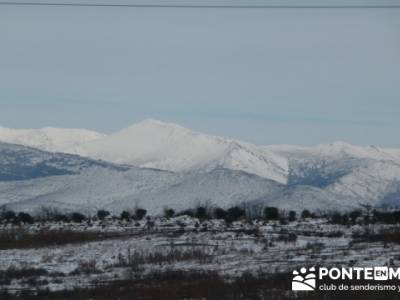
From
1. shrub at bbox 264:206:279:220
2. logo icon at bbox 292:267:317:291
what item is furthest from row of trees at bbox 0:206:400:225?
logo icon at bbox 292:267:317:291

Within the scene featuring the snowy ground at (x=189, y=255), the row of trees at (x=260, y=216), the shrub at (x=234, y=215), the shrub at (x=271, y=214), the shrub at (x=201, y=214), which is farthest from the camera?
the shrub at (x=201, y=214)

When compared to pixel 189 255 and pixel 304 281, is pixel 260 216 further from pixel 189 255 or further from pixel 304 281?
pixel 304 281

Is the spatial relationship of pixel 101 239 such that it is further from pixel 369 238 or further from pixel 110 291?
pixel 110 291

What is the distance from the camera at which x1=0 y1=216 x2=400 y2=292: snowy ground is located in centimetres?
3089

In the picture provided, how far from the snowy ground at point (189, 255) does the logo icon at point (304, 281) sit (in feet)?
9.04

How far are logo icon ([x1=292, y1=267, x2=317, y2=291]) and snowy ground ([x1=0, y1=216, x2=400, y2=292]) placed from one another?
276 centimetres

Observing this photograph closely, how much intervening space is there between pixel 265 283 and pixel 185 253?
1083cm

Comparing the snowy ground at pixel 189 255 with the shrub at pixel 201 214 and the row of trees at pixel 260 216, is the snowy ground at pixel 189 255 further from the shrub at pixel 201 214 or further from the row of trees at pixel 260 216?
the shrub at pixel 201 214

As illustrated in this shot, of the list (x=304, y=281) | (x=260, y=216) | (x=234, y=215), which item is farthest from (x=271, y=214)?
(x=304, y=281)

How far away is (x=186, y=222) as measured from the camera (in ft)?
205

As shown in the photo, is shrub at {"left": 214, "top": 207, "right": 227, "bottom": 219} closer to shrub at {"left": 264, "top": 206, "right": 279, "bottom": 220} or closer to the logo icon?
shrub at {"left": 264, "top": 206, "right": 279, "bottom": 220}

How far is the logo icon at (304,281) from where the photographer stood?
2495 centimetres

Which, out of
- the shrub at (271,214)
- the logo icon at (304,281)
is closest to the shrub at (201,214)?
the shrub at (271,214)

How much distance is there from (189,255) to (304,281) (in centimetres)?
1153
